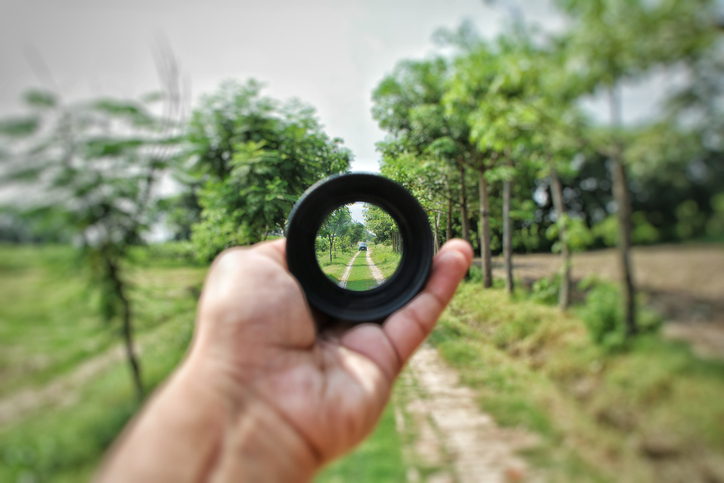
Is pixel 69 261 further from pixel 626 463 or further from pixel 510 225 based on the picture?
pixel 626 463

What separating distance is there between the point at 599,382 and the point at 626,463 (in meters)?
0.28

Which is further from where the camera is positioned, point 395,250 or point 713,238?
point 395,250

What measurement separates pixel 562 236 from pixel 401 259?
0.67m

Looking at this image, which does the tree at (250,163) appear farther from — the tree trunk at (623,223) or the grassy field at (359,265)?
the tree trunk at (623,223)

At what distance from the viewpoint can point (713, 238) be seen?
1.07m

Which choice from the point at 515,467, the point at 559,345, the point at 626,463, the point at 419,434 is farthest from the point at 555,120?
the point at 419,434

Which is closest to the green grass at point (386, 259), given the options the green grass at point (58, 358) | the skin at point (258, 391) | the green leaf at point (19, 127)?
the skin at point (258, 391)

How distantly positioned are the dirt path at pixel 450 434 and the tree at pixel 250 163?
4.27 ft

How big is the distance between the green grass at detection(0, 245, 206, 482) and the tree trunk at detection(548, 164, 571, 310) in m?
2.00

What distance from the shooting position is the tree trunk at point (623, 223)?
4.03ft

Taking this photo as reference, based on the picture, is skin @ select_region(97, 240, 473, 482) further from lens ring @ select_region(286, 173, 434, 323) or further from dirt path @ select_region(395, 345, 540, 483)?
dirt path @ select_region(395, 345, 540, 483)

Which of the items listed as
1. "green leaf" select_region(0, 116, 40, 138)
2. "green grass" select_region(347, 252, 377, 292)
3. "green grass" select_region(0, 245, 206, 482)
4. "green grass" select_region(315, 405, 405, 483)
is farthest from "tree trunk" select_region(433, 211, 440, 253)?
"green leaf" select_region(0, 116, 40, 138)

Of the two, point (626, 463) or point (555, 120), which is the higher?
point (555, 120)

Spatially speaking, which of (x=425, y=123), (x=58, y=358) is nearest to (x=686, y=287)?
(x=425, y=123)
